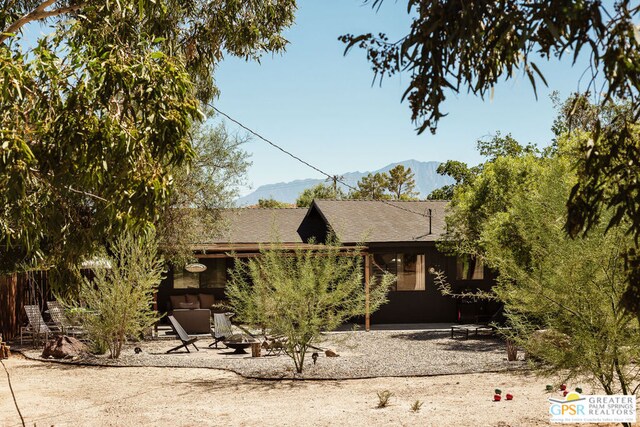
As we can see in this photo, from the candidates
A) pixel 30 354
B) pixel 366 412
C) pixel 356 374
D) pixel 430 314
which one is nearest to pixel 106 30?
pixel 366 412

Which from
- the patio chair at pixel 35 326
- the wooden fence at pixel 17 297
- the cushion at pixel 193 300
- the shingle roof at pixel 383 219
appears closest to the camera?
the patio chair at pixel 35 326

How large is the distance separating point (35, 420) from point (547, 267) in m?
7.04

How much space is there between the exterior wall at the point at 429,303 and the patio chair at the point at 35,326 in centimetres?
1062

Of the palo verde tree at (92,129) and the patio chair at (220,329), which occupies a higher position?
the palo verde tree at (92,129)

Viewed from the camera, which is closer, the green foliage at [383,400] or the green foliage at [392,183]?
the green foliage at [383,400]

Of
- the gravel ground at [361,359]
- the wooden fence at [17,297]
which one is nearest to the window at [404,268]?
the gravel ground at [361,359]

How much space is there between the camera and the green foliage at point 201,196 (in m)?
21.0

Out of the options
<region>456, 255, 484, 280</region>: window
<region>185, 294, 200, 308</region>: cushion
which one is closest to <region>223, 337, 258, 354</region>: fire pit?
<region>185, 294, 200, 308</region>: cushion

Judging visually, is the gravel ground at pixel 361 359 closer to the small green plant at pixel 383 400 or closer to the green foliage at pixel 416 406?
the small green plant at pixel 383 400

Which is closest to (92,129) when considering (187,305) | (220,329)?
(220,329)

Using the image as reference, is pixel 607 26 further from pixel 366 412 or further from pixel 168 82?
pixel 366 412

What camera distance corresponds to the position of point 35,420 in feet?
33.9

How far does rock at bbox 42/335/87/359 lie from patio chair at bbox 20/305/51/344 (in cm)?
160
